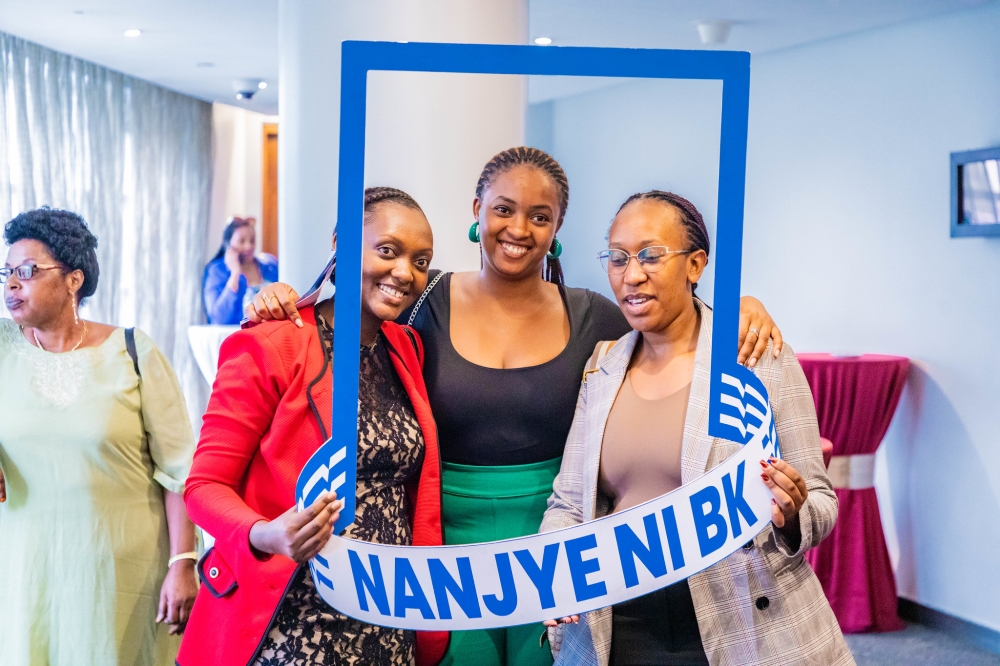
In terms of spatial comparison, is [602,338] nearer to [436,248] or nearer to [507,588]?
[436,248]

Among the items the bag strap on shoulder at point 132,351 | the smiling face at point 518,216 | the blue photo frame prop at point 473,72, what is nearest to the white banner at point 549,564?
the blue photo frame prop at point 473,72

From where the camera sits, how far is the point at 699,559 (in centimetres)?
123

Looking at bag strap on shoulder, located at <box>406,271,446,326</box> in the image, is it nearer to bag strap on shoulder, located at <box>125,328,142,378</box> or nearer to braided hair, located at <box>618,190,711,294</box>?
braided hair, located at <box>618,190,711,294</box>

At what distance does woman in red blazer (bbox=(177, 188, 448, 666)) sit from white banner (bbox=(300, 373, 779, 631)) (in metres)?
0.21

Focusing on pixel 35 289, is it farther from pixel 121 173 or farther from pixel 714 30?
pixel 121 173

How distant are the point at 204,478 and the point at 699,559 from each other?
764 mm

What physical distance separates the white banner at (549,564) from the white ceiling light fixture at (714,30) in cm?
406

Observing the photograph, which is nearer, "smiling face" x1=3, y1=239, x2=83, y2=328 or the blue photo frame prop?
the blue photo frame prop

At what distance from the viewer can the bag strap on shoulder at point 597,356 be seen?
1568mm

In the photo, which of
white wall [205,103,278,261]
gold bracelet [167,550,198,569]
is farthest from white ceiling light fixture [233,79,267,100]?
gold bracelet [167,550,198,569]

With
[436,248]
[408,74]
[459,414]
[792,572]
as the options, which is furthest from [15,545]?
[792,572]

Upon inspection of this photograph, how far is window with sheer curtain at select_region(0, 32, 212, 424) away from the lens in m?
6.32

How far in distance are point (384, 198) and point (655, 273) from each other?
1.38 ft

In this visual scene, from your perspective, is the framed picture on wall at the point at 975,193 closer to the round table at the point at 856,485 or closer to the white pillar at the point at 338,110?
the round table at the point at 856,485
